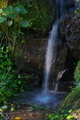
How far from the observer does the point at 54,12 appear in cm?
527

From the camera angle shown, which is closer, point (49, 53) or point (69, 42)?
point (69, 42)

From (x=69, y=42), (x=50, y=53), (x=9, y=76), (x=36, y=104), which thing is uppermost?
(x=69, y=42)

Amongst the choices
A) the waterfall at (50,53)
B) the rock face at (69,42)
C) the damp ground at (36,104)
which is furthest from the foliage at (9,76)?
the rock face at (69,42)

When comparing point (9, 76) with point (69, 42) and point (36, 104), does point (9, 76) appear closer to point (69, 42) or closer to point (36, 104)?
point (36, 104)

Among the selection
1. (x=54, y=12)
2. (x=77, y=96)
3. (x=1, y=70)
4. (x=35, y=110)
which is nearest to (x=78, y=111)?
(x=77, y=96)

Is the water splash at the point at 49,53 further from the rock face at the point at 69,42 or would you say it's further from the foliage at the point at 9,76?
the foliage at the point at 9,76

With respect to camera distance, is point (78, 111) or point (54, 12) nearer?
point (78, 111)

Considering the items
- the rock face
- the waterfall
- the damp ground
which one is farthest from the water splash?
the damp ground

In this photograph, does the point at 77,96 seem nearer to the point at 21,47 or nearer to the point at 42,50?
the point at 42,50

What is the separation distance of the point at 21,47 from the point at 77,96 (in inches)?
96.5

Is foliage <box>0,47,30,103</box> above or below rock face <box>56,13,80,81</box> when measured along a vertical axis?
below

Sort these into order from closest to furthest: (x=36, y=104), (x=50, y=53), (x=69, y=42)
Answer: (x=36, y=104), (x=69, y=42), (x=50, y=53)

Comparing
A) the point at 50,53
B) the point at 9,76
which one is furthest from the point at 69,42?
the point at 9,76

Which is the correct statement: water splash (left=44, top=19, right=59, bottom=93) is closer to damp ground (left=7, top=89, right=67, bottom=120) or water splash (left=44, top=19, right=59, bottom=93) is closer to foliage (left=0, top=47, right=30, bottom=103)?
damp ground (left=7, top=89, right=67, bottom=120)
